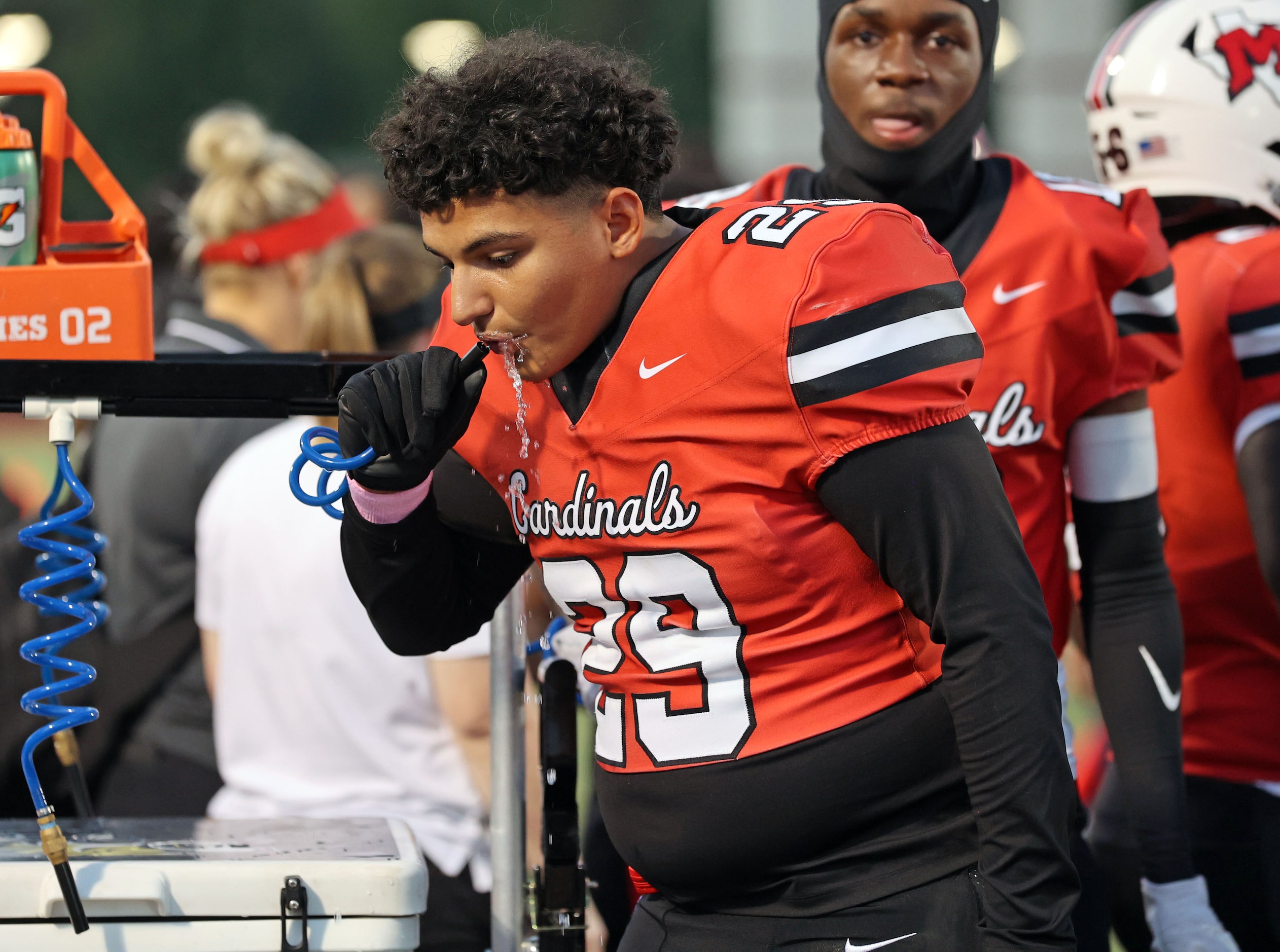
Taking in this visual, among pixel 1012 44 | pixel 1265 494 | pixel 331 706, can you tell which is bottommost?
pixel 331 706

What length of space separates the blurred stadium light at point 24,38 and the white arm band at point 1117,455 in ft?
60.5

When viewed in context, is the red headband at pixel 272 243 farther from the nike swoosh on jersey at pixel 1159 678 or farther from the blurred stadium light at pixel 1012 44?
the blurred stadium light at pixel 1012 44

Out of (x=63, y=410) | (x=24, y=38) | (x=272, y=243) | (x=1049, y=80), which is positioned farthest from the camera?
(x=1049, y=80)

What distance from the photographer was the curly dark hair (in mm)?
1669

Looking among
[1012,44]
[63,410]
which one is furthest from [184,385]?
[1012,44]

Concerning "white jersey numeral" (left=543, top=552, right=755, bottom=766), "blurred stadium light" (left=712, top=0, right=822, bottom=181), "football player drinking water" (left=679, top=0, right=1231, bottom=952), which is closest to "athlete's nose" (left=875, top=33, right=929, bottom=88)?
"football player drinking water" (left=679, top=0, right=1231, bottom=952)

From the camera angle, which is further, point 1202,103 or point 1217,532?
point 1202,103

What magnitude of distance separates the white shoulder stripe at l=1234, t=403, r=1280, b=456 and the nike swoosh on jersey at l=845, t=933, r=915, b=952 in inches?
53.4

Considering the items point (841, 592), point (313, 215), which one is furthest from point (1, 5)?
point (841, 592)

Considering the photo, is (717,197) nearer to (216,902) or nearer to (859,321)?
(859,321)

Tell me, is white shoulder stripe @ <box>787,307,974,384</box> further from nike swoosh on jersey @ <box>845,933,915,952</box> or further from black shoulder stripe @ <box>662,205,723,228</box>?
nike swoosh on jersey @ <box>845,933,915,952</box>

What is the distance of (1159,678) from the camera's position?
2.48 meters

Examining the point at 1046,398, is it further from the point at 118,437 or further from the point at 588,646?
the point at 118,437

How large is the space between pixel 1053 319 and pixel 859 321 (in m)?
0.83
